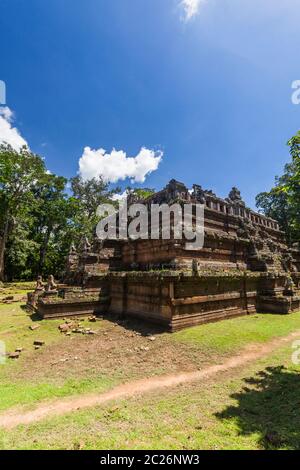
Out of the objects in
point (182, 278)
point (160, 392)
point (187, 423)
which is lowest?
point (160, 392)

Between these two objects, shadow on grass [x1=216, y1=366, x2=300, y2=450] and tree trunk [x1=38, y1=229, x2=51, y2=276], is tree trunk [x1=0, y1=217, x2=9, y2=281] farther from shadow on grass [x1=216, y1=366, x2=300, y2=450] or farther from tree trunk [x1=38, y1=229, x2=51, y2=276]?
shadow on grass [x1=216, y1=366, x2=300, y2=450]

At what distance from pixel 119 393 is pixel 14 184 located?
35216 mm

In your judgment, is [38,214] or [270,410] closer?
[270,410]

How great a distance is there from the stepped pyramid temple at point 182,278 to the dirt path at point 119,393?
3.41 meters

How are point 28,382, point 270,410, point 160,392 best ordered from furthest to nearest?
point 28,382
point 160,392
point 270,410

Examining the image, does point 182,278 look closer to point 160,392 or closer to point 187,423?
point 160,392

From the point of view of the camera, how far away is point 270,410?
4938 mm

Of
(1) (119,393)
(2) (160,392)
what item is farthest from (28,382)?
(2) (160,392)

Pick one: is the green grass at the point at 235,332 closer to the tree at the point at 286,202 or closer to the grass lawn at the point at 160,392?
the grass lawn at the point at 160,392

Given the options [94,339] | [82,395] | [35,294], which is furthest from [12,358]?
[35,294]

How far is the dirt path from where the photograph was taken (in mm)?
5008

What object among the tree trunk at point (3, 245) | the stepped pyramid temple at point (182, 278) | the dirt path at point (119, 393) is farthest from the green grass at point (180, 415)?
the tree trunk at point (3, 245)

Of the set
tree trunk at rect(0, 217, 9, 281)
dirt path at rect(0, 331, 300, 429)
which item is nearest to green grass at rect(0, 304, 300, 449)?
dirt path at rect(0, 331, 300, 429)

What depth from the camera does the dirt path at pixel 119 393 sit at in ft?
16.4
